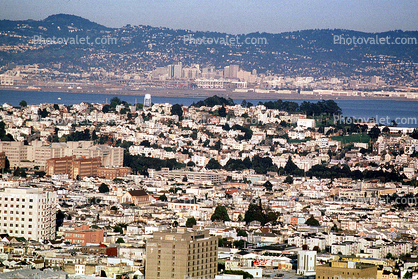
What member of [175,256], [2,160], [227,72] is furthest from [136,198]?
[227,72]

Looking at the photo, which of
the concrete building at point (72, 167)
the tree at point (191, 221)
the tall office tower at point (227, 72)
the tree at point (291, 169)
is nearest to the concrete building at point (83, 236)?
the tree at point (191, 221)

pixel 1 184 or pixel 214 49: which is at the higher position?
pixel 214 49

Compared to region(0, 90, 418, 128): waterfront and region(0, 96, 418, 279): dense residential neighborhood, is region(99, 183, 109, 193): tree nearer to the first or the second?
region(0, 96, 418, 279): dense residential neighborhood

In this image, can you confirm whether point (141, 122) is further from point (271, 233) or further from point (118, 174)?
point (271, 233)

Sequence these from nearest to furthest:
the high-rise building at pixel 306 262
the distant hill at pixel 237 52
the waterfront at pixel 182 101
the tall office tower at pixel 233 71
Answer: the high-rise building at pixel 306 262
the waterfront at pixel 182 101
the distant hill at pixel 237 52
the tall office tower at pixel 233 71

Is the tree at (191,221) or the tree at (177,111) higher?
the tree at (177,111)

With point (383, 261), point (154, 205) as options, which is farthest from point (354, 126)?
point (383, 261)

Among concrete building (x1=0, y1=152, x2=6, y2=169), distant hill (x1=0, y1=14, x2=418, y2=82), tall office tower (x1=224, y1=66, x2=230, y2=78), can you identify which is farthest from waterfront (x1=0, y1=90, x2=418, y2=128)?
concrete building (x1=0, y1=152, x2=6, y2=169)

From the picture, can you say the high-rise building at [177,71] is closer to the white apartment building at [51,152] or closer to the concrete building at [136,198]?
the white apartment building at [51,152]
